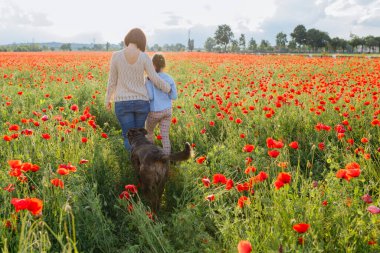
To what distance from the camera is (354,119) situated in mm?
5398

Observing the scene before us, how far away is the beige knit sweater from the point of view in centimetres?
429

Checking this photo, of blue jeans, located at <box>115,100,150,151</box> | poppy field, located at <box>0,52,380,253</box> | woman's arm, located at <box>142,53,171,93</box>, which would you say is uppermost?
woman's arm, located at <box>142,53,171,93</box>

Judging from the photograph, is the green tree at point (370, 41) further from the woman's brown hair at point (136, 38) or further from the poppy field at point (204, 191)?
the woman's brown hair at point (136, 38)

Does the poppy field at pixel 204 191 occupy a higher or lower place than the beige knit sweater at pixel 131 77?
lower

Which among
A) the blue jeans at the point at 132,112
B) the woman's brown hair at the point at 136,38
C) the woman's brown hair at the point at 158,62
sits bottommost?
the blue jeans at the point at 132,112

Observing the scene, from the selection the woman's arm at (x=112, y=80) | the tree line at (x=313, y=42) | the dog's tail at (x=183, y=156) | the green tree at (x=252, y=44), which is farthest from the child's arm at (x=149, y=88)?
the green tree at (x=252, y=44)

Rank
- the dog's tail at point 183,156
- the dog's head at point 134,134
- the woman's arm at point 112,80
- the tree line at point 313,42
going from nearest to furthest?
the dog's tail at point 183,156
the dog's head at point 134,134
the woman's arm at point 112,80
the tree line at point 313,42

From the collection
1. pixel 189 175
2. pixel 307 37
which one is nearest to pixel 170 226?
pixel 189 175

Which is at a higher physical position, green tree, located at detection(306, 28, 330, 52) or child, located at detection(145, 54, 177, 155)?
green tree, located at detection(306, 28, 330, 52)

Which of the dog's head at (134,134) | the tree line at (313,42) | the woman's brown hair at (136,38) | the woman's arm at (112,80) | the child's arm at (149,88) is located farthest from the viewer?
the tree line at (313,42)

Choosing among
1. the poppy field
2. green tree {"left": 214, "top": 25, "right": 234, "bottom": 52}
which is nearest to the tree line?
green tree {"left": 214, "top": 25, "right": 234, "bottom": 52}

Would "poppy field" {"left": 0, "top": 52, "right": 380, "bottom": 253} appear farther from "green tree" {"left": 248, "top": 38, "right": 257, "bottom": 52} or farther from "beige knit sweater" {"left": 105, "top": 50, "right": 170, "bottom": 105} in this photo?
"green tree" {"left": 248, "top": 38, "right": 257, "bottom": 52}

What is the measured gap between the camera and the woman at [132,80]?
4262mm

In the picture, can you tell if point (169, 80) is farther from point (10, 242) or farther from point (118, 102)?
point (10, 242)
